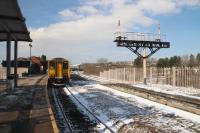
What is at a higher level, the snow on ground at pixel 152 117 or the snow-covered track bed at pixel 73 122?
the snow on ground at pixel 152 117

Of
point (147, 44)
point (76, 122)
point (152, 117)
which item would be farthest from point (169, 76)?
point (76, 122)

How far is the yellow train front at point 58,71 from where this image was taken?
34.8m

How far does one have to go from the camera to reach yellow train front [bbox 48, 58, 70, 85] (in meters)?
34.8

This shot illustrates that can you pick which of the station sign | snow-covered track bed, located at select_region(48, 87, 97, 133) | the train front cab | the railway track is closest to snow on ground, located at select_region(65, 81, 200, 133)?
the railway track

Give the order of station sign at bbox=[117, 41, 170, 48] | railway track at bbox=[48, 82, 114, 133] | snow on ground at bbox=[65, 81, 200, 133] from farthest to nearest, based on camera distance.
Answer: station sign at bbox=[117, 41, 170, 48], snow on ground at bbox=[65, 81, 200, 133], railway track at bbox=[48, 82, 114, 133]

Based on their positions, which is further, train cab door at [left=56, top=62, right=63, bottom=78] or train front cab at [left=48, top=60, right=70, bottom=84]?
train cab door at [left=56, top=62, right=63, bottom=78]

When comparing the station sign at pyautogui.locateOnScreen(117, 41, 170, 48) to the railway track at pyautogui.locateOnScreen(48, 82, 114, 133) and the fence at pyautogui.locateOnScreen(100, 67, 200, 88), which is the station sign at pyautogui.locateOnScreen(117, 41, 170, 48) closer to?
the fence at pyautogui.locateOnScreen(100, 67, 200, 88)

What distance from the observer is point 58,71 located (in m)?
34.9

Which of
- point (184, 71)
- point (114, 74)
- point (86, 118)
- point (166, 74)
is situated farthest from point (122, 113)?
point (114, 74)

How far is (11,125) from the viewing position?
38.8 feet

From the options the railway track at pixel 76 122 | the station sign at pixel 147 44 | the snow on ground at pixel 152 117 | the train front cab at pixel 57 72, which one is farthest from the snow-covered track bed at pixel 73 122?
the station sign at pixel 147 44

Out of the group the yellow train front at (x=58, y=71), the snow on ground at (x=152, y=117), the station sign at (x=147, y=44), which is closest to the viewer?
→ the snow on ground at (x=152, y=117)

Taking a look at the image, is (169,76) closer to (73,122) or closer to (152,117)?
(152,117)

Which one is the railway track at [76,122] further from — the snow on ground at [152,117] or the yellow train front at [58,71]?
the yellow train front at [58,71]
